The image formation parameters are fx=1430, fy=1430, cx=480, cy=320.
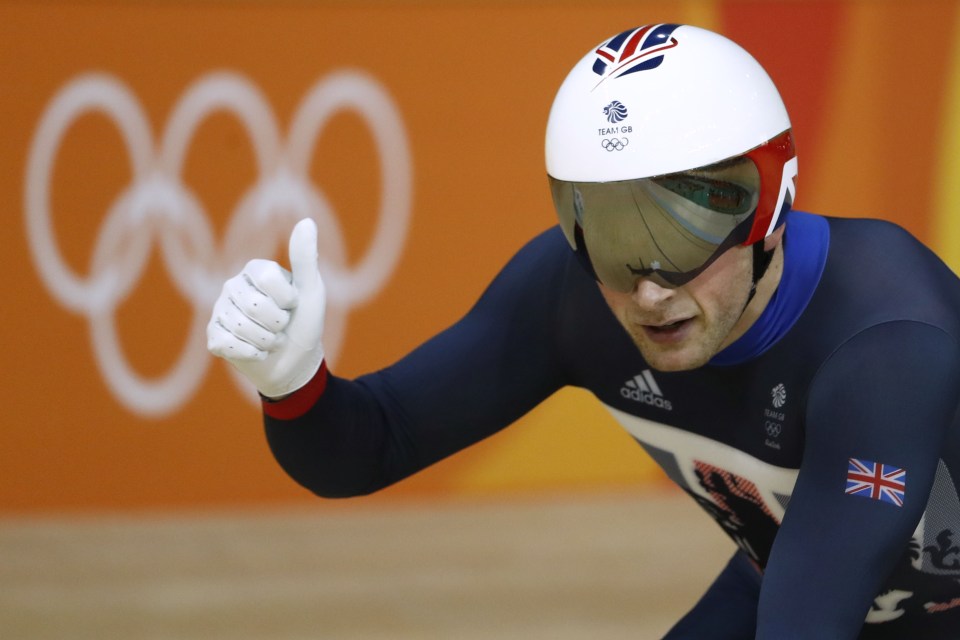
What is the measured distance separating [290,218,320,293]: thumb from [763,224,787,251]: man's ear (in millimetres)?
687

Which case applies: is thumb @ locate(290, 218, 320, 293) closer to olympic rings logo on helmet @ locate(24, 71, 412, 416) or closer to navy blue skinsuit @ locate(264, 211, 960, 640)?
navy blue skinsuit @ locate(264, 211, 960, 640)

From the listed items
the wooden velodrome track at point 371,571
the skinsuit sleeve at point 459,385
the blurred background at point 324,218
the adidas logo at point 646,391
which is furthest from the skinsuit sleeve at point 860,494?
the blurred background at point 324,218

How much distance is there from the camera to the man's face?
206 cm

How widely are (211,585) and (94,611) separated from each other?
15.9 inches

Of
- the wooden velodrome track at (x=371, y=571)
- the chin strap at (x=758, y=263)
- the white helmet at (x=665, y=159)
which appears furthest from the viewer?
the wooden velodrome track at (x=371, y=571)

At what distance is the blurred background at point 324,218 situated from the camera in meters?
5.17

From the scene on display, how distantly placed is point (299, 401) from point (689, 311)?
0.67 meters

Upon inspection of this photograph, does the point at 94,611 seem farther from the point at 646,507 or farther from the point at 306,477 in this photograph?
the point at 306,477

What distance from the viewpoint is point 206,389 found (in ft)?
17.2

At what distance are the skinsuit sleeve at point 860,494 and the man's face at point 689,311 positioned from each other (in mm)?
216

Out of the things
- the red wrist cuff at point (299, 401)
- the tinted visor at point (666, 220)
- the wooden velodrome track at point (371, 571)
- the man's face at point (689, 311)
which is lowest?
the wooden velodrome track at point (371, 571)

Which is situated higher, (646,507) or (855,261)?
(855,261)

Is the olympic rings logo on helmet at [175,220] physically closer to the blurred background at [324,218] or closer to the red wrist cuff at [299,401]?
the blurred background at [324,218]

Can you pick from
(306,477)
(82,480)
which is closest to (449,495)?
(82,480)
